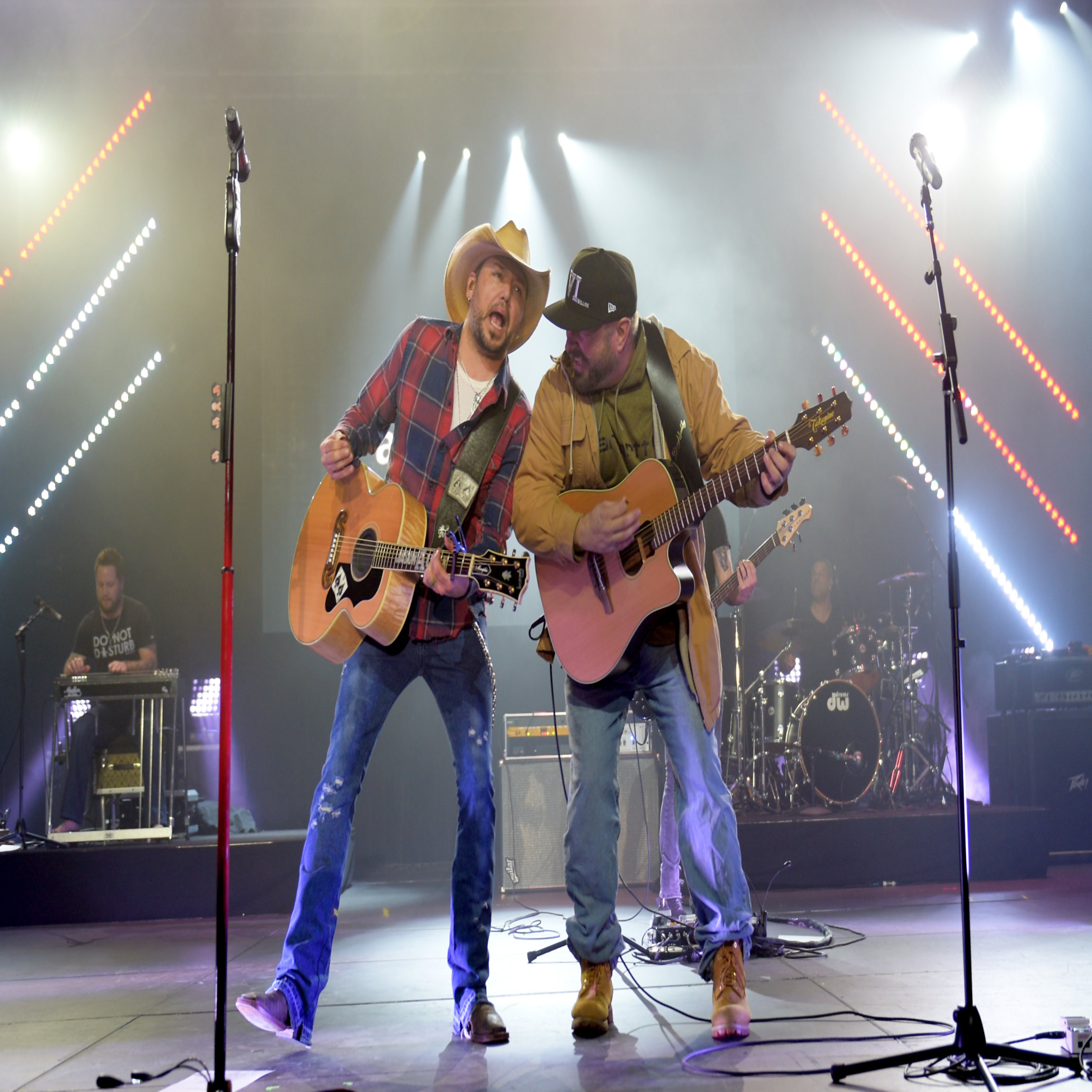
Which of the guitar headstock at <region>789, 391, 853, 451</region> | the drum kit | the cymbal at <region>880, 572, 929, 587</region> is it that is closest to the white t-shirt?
the guitar headstock at <region>789, 391, 853, 451</region>

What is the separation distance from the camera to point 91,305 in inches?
338

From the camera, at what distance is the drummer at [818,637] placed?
7203 mm

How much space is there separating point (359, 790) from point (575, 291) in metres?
1.71

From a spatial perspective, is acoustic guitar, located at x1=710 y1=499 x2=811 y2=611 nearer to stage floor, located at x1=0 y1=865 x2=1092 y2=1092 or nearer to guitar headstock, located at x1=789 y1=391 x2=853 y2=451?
stage floor, located at x1=0 y1=865 x2=1092 y2=1092

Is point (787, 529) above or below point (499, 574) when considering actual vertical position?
above

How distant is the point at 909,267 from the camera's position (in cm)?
877

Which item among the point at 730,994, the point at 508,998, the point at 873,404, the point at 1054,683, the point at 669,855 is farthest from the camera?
the point at 873,404

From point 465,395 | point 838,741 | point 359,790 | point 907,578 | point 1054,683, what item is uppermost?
point 465,395

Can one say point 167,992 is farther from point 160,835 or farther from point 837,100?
point 837,100

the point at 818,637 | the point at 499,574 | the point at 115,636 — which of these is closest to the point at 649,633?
the point at 499,574

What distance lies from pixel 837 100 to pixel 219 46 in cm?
524

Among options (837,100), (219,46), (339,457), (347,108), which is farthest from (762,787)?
(219,46)

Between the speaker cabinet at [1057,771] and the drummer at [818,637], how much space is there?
4.36 ft

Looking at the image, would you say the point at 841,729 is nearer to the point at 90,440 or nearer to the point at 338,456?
the point at 338,456
